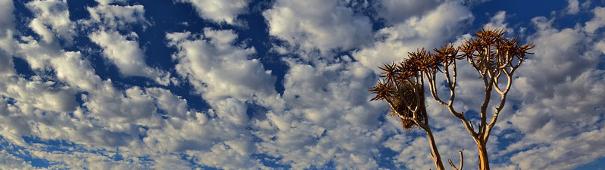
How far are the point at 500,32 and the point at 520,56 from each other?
998 mm

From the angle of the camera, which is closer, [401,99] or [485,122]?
[485,122]

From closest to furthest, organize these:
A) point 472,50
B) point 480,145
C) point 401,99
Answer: point 480,145
point 472,50
point 401,99

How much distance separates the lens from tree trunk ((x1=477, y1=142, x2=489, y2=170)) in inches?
615

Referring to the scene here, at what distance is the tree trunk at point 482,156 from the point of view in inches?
615

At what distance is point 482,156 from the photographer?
1577 centimetres

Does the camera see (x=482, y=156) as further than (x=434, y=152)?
No

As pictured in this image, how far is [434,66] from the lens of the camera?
56.5 ft

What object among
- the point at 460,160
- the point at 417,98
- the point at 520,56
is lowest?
the point at 460,160

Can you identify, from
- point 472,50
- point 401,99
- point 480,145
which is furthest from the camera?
point 401,99

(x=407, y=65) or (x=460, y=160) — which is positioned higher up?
(x=407, y=65)

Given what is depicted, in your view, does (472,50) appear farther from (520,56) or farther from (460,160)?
(460,160)

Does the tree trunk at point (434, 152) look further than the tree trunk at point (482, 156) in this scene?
Yes

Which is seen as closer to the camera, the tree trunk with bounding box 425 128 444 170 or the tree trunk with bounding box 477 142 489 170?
the tree trunk with bounding box 477 142 489 170

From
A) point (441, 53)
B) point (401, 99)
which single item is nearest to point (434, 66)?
point (441, 53)
